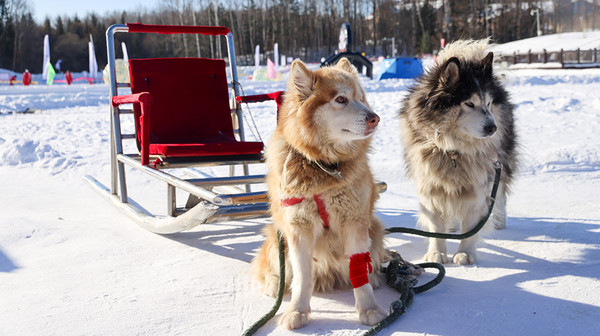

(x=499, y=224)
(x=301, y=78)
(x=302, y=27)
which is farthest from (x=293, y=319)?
(x=302, y=27)

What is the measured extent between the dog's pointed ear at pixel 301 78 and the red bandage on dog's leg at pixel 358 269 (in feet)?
2.38

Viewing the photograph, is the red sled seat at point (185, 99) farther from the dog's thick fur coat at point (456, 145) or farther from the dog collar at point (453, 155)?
the dog collar at point (453, 155)

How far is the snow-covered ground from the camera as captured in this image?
84.0 inches

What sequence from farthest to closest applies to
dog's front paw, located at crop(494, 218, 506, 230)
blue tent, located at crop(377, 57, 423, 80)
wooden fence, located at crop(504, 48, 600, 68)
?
wooden fence, located at crop(504, 48, 600, 68) → blue tent, located at crop(377, 57, 423, 80) → dog's front paw, located at crop(494, 218, 506, 230)

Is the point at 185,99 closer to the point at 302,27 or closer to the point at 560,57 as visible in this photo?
the point at 560,57

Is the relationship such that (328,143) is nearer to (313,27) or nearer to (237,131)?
(237,131)

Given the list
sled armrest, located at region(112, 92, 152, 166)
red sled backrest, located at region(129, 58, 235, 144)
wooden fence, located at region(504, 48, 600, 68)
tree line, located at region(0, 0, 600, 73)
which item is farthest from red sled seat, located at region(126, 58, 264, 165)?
tree line, located at region(0, 0, 600, 73)

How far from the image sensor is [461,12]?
50312mm

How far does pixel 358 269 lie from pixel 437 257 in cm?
100

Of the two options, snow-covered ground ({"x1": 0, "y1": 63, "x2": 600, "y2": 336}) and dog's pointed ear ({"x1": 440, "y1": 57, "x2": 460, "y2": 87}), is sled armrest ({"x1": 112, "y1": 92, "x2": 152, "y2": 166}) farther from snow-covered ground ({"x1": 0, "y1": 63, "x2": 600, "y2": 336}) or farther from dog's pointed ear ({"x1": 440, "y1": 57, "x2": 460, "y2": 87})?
dog's pointed ear ({"x1": 440, "y1": 57, "x2": 460, "y2": 87})

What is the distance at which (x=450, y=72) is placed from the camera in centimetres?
304

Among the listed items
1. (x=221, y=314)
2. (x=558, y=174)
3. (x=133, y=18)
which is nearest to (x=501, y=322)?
(x=221, y=314)

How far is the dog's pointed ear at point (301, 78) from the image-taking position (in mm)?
2163

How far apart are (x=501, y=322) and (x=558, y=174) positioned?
11.5 feet
